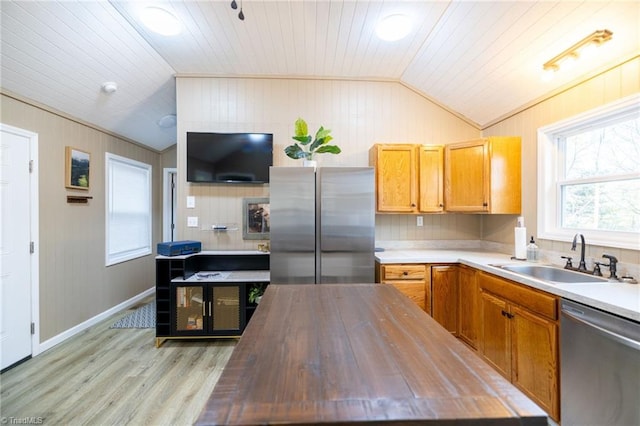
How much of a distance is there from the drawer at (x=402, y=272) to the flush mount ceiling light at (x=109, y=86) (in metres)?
3.40

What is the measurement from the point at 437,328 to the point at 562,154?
8.03ft

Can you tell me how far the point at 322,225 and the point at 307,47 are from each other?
1.85 meters

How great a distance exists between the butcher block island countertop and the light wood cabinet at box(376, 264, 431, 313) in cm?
146

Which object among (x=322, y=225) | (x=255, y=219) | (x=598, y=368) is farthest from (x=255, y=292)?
(x=598, y=368)

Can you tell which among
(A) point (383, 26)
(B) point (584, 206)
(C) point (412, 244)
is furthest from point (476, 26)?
(C) point (412, 244)

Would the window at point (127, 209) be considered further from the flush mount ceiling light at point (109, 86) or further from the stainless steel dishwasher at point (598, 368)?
the stainless steel dishwasher at point (598, 368)

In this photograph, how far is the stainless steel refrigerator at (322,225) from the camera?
2.54 meters

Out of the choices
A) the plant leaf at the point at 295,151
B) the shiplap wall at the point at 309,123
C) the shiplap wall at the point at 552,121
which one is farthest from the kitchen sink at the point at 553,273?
the plant leaf at the point at 295,151

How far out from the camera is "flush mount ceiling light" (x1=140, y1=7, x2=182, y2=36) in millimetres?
2049

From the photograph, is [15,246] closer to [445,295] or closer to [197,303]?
[197,303]

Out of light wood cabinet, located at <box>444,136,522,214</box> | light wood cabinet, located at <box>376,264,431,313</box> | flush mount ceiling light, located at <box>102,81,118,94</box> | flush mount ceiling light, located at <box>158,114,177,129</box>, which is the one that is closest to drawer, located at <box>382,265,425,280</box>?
light wood cabinet, located at <box>376,264,431,313</box>

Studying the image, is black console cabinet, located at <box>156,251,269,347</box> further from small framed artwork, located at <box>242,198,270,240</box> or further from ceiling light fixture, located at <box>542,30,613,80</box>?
ceiling light fixture, located at <box>542,30,613,80</box>

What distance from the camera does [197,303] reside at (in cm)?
271

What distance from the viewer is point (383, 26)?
87.9 inches
